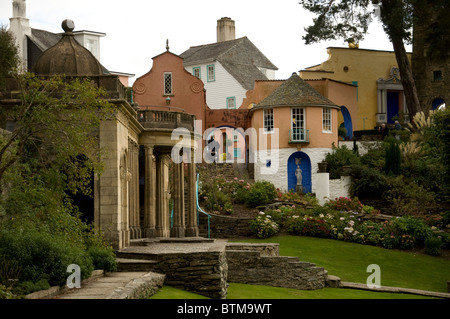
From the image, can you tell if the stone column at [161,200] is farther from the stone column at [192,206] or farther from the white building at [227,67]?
the white building at [227,67]

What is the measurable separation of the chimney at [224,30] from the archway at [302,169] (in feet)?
81.8

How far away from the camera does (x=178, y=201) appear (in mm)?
29984

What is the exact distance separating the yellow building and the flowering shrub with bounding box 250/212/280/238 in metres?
21.5

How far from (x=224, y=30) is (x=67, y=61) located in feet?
144

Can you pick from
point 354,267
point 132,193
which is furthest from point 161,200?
point 354,267

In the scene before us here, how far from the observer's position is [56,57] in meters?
22.8

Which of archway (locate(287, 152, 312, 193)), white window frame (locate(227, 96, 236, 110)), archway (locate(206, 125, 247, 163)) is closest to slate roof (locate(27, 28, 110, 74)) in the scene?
archway (locate(206, 125, 247, 163))

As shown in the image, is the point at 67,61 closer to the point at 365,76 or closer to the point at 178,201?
the point at 178,201

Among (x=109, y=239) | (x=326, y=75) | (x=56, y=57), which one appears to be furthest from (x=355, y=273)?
(x=326, y=75)

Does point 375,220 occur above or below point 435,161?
below

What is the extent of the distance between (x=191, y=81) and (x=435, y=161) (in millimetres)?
14650

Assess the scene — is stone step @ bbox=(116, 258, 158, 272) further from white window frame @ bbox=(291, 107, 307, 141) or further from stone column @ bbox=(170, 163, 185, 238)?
white window frame @ bbox=(291, 107, 307, 141)

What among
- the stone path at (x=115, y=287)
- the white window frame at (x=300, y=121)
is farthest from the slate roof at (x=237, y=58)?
the stone path at (x=115, y=287)

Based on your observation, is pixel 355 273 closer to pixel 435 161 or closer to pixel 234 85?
pixel 435 161
